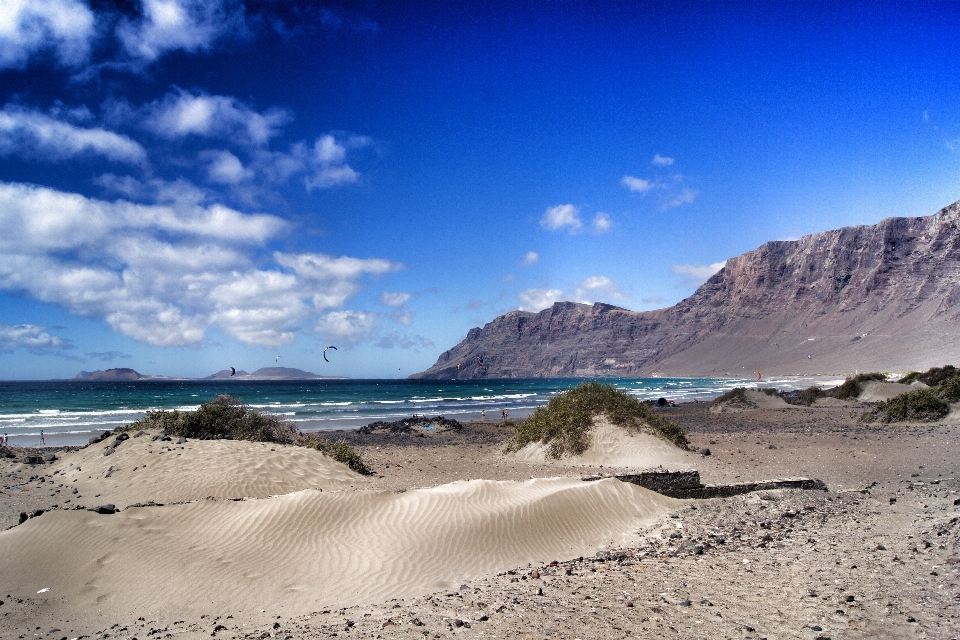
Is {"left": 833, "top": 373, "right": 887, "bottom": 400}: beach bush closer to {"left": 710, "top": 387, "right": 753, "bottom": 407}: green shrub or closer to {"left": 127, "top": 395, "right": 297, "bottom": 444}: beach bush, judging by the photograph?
{"left": 710, "top": 387, "right": 753, "bottom": 407}: green shrub

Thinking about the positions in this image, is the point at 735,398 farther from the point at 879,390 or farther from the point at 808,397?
the point at 879,390

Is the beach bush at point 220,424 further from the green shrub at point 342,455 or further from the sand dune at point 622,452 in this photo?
the sand dune at point 622,452

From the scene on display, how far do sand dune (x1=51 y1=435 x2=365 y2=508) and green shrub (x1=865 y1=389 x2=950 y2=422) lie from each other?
80.1ft

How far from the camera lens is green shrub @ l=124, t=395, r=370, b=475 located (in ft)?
51.4

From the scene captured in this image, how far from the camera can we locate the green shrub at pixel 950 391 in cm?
2456

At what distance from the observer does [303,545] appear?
8.05 metres

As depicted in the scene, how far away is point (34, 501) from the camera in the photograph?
1140cm

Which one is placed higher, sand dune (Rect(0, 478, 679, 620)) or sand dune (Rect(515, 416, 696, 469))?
sand dune (Rect(0, 478, 679, 620))

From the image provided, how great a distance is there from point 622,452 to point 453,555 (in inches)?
418

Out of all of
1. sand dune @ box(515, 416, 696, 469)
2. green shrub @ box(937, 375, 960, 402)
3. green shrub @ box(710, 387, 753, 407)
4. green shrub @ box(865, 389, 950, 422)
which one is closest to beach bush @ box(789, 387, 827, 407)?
green shrub @ box(710, 387, 753, 407)

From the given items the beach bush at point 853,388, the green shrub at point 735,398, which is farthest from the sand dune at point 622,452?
the beach bush at point 853,388

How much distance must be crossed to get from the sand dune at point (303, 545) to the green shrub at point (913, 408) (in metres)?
20.9

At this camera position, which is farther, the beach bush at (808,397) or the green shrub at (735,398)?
the green shrub at (735,398)

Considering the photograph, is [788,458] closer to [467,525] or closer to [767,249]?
[467,525]
